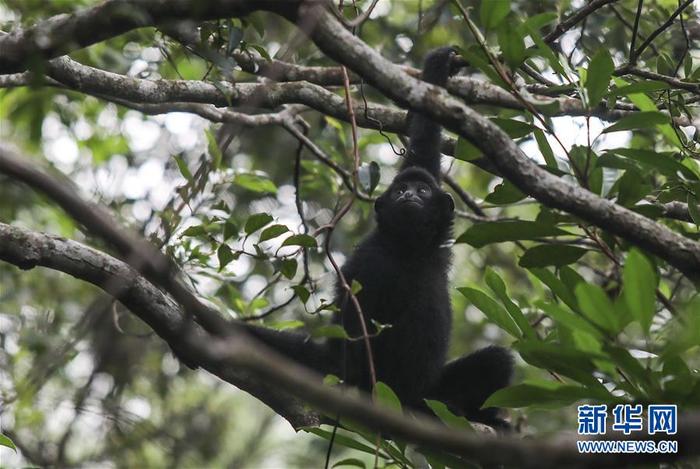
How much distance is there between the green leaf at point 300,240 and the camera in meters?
6.07

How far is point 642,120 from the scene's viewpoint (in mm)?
4867

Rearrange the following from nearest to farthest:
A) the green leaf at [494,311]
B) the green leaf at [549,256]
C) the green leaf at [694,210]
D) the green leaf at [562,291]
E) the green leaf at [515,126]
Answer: the green leaf at [562,291], the green leaf at [494,311], the green leaf at [549,256], the green leaf at [515,126], the green leaf at [694,210]

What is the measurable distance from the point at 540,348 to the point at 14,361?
8.70 meters

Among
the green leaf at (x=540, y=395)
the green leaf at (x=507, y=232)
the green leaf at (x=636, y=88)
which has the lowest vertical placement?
the green leaf at (x=540, y=395)

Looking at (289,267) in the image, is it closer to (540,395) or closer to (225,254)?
(225,254)

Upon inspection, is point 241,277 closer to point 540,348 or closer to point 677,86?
point 677,86

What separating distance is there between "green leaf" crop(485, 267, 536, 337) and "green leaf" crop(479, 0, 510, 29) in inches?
61.0

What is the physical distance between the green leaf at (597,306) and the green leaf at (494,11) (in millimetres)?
1797

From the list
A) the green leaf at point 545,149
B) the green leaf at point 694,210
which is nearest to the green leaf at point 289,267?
the green leaf at point 545,149

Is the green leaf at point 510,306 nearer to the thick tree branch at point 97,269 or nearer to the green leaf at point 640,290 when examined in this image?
the green leaf at point 640,290

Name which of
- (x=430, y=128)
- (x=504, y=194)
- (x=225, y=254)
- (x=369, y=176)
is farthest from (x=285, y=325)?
(x=504, y=194)

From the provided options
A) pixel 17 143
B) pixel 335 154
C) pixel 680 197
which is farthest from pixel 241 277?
pixel 680 197

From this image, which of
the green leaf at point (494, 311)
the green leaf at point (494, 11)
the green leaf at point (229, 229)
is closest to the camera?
the green leaf at point (494, 11)

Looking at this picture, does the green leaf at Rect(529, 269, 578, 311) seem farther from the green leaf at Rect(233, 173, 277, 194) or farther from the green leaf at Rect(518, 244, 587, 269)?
the green leaf at Rect(233, 173, 277, 194)
